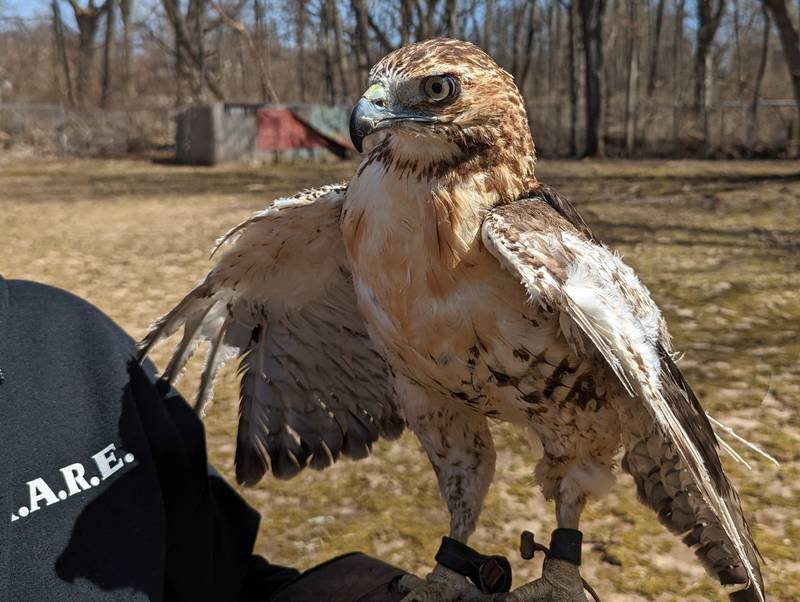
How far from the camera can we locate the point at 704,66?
2445cm

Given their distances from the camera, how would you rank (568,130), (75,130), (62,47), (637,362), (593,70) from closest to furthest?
(637,362)
(593,70)
(568,130)
(75,130)
(62,47)

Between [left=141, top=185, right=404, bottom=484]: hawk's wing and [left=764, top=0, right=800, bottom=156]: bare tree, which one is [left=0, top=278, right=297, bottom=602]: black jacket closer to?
[left=141, top=185, right=404, bottom=484]: hawk's wing

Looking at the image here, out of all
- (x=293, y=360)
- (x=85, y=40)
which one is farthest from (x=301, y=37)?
(x=293, y=360)

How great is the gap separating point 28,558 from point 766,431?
3448 mm

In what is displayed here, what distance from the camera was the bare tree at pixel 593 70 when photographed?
66.3 ft

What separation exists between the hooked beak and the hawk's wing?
0.58 metres

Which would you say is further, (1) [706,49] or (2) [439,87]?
(1) [706,49]

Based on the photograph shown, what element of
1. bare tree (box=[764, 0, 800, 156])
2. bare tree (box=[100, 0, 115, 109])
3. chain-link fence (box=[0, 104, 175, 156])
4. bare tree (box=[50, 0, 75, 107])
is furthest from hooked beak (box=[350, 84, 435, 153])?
bare tree (box=[50, 0, 75, 107])

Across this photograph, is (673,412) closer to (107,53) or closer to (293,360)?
(293,360)

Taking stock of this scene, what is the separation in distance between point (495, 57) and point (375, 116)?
123 ft

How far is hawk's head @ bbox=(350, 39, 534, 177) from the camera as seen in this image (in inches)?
65.6

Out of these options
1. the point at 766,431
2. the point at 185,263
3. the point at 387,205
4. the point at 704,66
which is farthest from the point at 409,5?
the point at 387,205

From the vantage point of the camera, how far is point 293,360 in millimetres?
2412

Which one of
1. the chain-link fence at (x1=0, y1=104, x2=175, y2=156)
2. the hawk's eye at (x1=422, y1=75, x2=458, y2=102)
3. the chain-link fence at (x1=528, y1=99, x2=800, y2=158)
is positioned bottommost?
the hawk's eye at (x1=422, y1=75, x2=458, y2=102)
